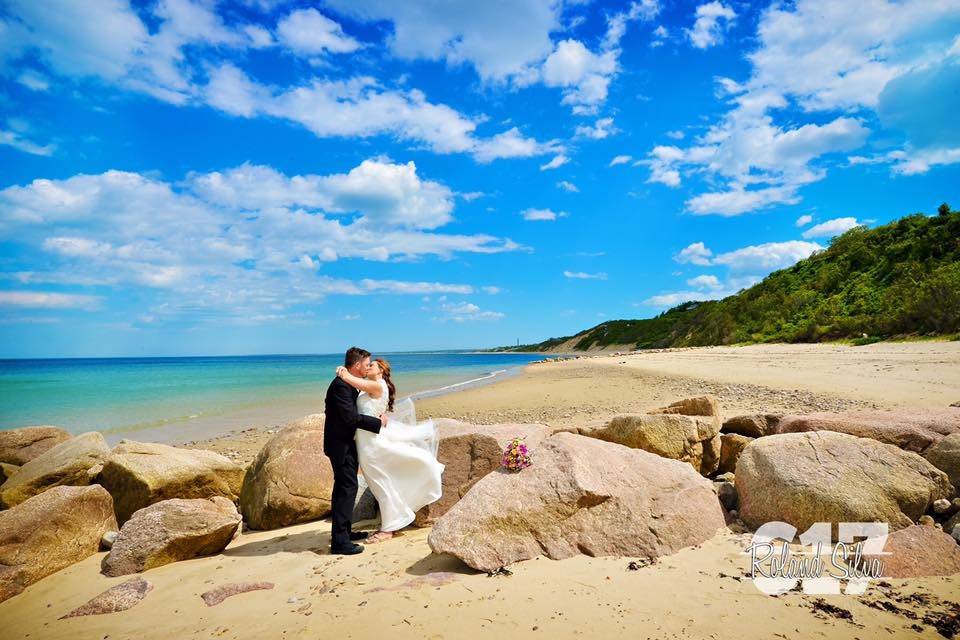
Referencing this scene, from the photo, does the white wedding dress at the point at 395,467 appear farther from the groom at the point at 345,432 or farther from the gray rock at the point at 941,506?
the gray rock at the point at 941,506

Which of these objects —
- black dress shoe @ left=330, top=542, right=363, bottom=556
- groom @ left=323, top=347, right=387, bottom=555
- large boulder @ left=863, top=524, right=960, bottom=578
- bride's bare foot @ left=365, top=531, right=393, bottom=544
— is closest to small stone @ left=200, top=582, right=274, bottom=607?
black dress shoe @ left=330, top=542, right=363, bottom=556

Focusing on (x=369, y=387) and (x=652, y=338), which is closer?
(x=369, y=387)

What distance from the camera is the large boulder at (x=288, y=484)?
297 inches

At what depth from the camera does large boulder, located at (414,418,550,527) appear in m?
6.96

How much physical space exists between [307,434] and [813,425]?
7.93m

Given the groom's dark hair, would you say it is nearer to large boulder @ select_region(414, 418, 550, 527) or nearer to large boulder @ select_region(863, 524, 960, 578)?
large boulder @ select_region(414, 418, 550, 527)

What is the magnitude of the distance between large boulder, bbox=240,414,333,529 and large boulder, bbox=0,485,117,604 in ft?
6.17

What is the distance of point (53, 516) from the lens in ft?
20.8

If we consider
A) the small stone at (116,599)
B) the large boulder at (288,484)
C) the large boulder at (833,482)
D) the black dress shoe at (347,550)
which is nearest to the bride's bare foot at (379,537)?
the black dress shoe at (347,550)

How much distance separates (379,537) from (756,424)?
675 cm

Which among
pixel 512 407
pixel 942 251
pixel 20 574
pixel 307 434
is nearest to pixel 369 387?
pixel 307 434

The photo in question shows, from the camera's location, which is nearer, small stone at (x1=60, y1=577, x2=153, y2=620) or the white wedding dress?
small stone at (x1=60, y1=577, x2=153, y2=620)

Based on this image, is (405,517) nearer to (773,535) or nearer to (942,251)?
(773,535)

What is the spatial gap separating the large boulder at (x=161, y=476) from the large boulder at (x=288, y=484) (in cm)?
69
